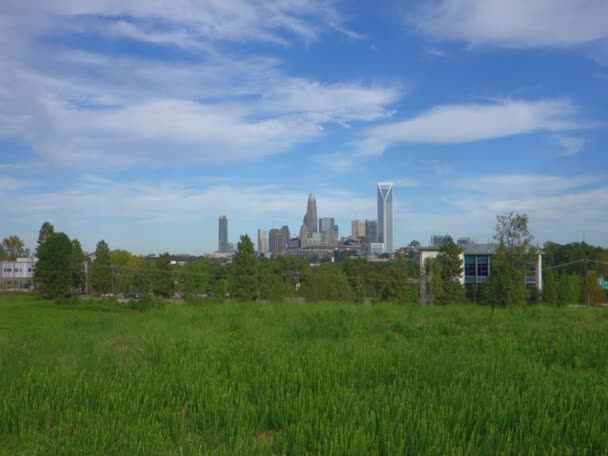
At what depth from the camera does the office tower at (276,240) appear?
89.2m

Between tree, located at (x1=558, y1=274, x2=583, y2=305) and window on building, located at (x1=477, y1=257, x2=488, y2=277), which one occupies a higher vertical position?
window on building, located at (x1=477, y1=257, x2=488, y2=277)

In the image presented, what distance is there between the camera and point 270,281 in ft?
90.8

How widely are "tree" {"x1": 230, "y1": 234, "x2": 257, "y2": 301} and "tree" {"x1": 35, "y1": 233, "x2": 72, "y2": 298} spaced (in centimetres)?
1283

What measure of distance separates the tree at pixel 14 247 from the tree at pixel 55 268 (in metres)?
38.7

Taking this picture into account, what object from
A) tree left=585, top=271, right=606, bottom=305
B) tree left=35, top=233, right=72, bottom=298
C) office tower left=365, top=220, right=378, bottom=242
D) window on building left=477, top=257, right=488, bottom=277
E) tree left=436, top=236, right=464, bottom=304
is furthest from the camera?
office tower left=365, top=220, right=378, bottom=242

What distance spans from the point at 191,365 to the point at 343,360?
1346 mm

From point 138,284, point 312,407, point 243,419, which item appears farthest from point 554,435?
point 138,284

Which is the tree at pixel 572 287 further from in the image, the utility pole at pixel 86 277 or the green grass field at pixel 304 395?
the utility pole at pixel 86 277

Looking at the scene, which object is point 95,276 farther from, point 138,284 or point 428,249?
point 428,249

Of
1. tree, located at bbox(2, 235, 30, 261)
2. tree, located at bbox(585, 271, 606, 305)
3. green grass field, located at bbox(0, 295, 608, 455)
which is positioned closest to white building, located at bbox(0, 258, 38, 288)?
tree, located at bbox(2, 235, 30, 261)

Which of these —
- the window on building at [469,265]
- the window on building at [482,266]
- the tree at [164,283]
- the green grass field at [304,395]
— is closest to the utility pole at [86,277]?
the tree at [164,283]

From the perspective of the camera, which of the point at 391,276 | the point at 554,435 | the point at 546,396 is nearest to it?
the point at 554,435

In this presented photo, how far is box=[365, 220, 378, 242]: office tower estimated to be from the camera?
89.1 m

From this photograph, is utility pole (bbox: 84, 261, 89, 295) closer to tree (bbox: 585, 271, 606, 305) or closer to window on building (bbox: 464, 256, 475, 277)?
window on building (bbox: 464, 256, 475, 277)
